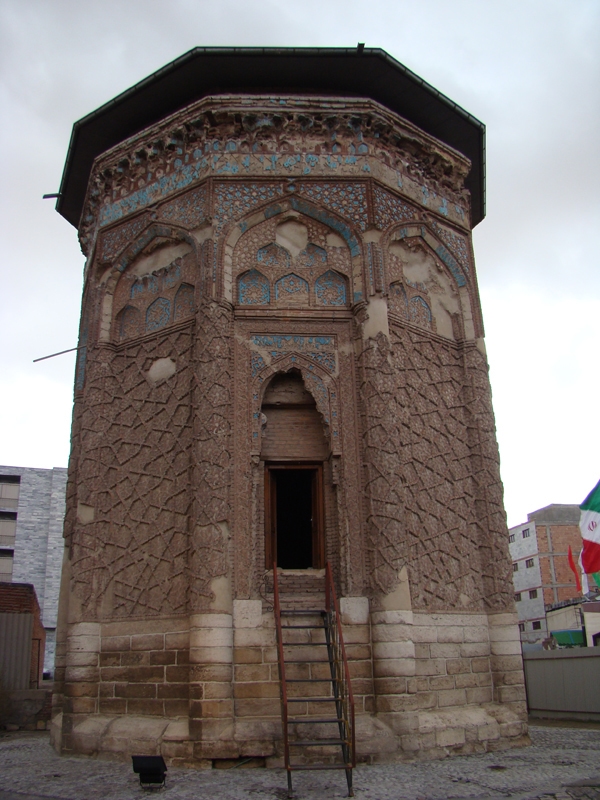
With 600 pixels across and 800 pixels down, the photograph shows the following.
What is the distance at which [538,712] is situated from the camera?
1506 centimetres

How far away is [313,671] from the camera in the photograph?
8.03m

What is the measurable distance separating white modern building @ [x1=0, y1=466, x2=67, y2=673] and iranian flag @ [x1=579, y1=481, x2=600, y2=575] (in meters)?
31.5

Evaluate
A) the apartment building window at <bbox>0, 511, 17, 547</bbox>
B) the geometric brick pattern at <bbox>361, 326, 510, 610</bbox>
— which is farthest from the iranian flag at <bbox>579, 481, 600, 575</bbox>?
the apartment building window at <bbox>0, 511, 17, 547</bbox>

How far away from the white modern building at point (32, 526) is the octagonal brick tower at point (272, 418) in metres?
30.8

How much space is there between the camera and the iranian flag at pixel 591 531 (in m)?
12.1

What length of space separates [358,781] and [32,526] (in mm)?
36900

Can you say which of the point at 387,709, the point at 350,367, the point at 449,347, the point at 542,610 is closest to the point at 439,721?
the point at 387,709

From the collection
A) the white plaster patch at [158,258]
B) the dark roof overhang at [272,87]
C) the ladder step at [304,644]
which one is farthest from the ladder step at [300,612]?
the dark roof overhang at [272,87]

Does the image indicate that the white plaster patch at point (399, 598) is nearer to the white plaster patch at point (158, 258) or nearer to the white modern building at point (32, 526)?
the white plaster patch at point (158, 258)

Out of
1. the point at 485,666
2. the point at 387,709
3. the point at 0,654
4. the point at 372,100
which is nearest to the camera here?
the point at 387,709

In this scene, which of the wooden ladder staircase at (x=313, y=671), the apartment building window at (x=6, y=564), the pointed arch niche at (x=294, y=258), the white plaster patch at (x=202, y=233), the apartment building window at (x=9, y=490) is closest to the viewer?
the wooden ladder staircase at (x=313, y=671)

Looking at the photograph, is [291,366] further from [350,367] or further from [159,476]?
[159,476]

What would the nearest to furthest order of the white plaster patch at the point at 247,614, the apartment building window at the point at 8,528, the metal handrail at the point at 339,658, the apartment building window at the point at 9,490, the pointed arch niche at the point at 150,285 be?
the metal handrail at the point at 339,658 → the white plaster patch at the point at 247,614 → the pointed arch niche at the point at 150,285 → the apartment building window at the point at 8,528 → the apartment building window at the point at 9,490

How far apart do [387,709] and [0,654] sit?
9.92m
